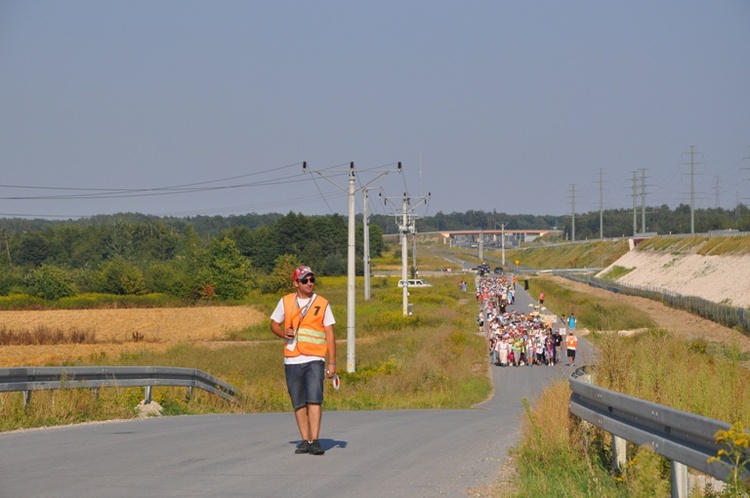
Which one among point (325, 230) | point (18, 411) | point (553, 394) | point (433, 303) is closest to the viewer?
point (553, 394)

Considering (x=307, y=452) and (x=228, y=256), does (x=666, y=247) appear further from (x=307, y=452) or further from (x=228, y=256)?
(x=307, y=452)

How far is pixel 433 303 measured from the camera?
291 feet

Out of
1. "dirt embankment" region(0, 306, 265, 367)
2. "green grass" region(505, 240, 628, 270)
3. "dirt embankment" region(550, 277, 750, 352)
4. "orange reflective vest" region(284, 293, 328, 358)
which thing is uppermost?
"orange reflective vest" region(284, 293, 328, 358)

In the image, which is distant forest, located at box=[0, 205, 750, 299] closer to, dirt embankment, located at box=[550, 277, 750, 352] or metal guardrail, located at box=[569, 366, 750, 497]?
dirt embankment, located at box=[550, 277, 750, 352]

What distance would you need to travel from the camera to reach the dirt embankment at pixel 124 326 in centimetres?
5322

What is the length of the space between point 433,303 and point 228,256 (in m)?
22.6

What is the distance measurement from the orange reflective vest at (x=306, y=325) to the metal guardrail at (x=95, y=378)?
198 inches

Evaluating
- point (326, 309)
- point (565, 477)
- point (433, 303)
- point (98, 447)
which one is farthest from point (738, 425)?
point (433, 303)

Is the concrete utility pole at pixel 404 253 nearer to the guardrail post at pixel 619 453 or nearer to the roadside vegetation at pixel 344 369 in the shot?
the roadside vegetation at pixel 344 369

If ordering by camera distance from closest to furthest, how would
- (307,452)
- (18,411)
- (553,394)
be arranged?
(307,452) → (553,394) → (18,411)

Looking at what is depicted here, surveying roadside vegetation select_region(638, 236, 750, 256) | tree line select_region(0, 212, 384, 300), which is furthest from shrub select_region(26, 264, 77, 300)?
roadside vegetation select_region(638, 236, 750, 256)

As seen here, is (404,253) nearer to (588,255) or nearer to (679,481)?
(679,481)

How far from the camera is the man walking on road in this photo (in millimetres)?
10344

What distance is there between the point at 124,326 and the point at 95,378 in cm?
5824
